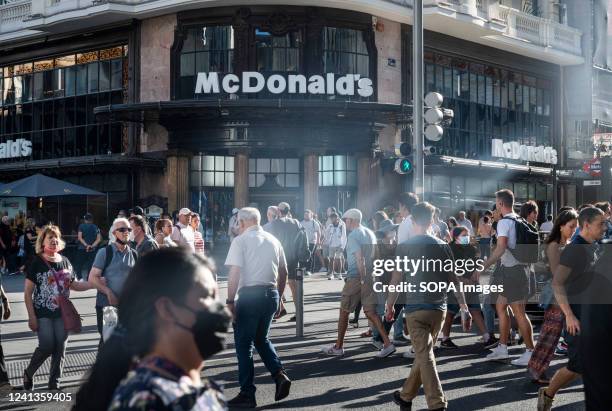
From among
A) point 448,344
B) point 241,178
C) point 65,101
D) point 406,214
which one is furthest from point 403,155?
point 65,101

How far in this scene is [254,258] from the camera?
8.25 metres

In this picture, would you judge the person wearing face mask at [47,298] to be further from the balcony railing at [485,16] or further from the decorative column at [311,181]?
the balcony railing at [485,16]

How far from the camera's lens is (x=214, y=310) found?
8.66 ft

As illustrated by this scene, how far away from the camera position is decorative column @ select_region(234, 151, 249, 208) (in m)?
27.8

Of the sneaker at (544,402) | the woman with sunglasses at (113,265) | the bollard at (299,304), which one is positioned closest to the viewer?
the sneaker at (544,402)

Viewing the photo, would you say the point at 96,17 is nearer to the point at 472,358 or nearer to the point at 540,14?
the point at 540,14

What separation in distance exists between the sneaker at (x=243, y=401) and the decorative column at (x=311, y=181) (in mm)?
20412

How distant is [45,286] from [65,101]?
2474cm

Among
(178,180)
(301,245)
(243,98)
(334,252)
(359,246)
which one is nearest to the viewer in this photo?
(359,246)

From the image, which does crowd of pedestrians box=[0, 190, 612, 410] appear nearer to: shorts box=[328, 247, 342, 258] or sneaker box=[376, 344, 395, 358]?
sneaker box=[376, 344, 395, 358]

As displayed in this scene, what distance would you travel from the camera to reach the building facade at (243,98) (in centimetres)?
2767

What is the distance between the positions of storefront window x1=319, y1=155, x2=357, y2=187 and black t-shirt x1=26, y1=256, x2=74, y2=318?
2097 centimetres

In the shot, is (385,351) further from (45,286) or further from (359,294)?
(45,286)

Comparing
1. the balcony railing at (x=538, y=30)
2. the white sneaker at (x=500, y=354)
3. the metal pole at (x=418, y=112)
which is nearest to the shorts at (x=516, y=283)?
the white sneaker at (x=500, y=354)
